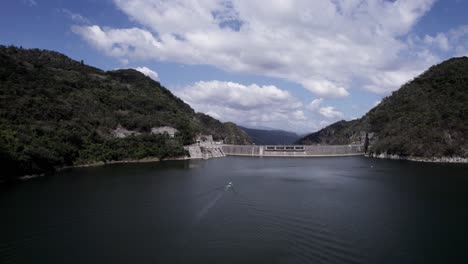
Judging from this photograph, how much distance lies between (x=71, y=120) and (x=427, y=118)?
2697 inches

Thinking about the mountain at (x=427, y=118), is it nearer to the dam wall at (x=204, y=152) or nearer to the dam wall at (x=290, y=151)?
the dam wall at (x=290, y=151)

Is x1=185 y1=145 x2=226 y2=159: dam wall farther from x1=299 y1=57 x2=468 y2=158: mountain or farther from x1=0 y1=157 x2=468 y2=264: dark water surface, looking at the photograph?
x1=0 y1=157 x2=468 y2=264: dark water surface

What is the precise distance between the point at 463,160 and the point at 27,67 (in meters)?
84.0

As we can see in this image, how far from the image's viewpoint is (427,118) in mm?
71875

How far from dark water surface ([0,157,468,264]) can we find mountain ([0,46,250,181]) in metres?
9.19

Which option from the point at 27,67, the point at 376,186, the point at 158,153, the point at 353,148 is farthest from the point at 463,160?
the point at 27,67

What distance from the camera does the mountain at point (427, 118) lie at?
65250mm

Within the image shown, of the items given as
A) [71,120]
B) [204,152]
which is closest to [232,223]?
[71,120]

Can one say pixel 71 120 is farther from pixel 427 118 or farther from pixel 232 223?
pixel 427 118

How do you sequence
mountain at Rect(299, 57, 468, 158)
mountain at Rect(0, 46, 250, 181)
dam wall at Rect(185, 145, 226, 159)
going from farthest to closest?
dam wall at Rect(185, 145, 226, 159) → mountain at Rect(299, 57, 468, 158) → mountain at Rect(0, 46, 250, 181)

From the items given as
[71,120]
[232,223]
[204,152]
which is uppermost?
[71,120]

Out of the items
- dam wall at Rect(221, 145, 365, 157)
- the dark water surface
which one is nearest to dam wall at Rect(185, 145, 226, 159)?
dam wall at Rect(221, 145, 365, 157)

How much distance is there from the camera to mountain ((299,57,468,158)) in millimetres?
65250

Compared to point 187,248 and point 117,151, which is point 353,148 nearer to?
point 117,151
